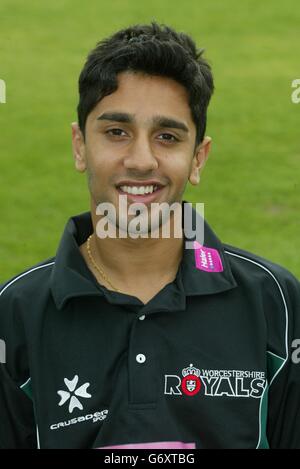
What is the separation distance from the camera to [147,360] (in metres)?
2.08

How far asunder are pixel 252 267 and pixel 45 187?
351cm

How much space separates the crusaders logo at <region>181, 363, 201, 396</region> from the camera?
2.10 m

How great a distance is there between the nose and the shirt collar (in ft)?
0.88

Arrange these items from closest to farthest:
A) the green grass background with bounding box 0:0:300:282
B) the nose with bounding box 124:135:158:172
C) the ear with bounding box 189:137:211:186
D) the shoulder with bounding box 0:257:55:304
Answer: the nose with bounding box 124:135:158:172 < the shoulder with bounding box 0:257:55:304 < the ear with bounding box 189:137:211:186 < the green grass background with bounding box 0:0:300:282

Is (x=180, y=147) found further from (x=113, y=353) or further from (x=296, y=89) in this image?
(x=296, y=89)

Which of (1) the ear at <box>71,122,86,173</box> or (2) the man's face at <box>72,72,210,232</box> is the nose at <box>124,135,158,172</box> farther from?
(1) the ear at <box>71,122,86,173</box>

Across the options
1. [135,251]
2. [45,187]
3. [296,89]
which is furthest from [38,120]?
[135,251]

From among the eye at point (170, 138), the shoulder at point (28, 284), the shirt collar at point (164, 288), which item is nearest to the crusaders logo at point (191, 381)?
the shirt collar at point (164, 288)

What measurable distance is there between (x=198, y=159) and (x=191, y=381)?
53 centimetres

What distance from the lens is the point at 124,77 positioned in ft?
6.98

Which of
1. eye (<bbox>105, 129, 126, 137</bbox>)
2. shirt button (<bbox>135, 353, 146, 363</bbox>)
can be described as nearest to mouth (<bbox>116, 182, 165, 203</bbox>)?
eye (<bbox>105, 129, 126, 137</bbox>)

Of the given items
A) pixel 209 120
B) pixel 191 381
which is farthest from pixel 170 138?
pixel 209 120

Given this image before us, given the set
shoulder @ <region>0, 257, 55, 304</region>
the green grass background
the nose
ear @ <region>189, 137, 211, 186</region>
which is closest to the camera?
the nose

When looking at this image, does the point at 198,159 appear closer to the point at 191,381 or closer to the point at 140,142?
the point at 140,142
